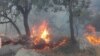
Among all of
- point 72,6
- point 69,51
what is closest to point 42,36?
point 72,6

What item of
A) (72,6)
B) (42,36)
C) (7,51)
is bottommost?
(42,36)

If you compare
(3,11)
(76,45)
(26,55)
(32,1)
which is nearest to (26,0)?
(32,1)

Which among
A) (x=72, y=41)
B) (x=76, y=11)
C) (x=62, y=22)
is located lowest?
(x=62, y=22)

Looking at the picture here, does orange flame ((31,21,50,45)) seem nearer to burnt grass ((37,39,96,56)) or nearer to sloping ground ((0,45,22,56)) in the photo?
burnt grass ((37,39,96,56))

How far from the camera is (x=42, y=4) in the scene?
90.1ft

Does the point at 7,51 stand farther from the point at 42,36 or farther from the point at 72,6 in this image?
the point at 42,36

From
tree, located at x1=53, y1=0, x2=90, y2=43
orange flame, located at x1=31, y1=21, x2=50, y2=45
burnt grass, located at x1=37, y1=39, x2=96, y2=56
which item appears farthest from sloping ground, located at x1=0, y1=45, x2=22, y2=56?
tree, located at x1=53, y1=0, x2=90, y2=43

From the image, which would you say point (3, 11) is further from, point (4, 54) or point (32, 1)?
point (4, 54)

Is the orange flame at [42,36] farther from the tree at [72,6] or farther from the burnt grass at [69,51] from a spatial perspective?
the burnt grass at [69,51]

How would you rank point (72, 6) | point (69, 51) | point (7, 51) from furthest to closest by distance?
point (72, 6)
point (69, 51)
point (7, 51)

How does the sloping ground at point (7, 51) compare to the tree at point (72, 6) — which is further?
the tree at point (72, 6)

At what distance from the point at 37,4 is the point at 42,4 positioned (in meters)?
0.47

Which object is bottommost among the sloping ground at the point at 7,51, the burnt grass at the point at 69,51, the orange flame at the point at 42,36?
the orange flame at the point at 42,36

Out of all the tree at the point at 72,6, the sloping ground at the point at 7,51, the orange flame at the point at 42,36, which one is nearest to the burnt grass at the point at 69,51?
the tree at the point at 72,6
